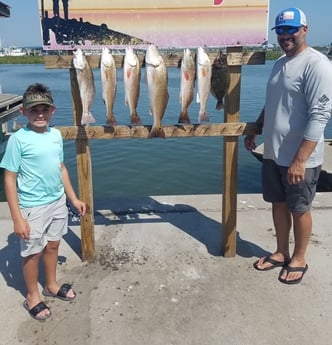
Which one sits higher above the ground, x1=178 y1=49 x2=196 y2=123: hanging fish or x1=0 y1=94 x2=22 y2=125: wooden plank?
x1=178 y1=49 x2=196 y2=123: hanging fish

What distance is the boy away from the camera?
2.70 m

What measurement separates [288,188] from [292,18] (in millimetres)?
1300

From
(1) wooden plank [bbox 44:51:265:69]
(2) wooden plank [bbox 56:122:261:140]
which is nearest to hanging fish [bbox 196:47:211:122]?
(1) wooden plank [bbox 44:51:265:69]

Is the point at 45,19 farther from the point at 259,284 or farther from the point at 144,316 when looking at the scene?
the point at 259,284

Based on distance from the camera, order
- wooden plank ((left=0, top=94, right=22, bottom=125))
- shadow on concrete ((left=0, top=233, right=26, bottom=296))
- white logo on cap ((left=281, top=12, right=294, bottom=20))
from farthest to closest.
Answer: wooden plank ((left=0, top=94, right=22, bottom=125)), shadow on concrete ((left=0, top=233, right=26, bottom=296)), white logo on cap ((left=281, top=12, right=294, bottom=20))

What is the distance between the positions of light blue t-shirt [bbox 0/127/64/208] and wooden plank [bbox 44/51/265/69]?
692mm

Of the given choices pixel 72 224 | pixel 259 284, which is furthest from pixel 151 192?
pixel 259 284

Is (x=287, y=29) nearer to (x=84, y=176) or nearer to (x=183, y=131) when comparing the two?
(x=183, y=131)

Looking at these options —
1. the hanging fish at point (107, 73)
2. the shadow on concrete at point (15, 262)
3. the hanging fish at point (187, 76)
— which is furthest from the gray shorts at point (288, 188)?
the shadow on concrete at point (15, 262)

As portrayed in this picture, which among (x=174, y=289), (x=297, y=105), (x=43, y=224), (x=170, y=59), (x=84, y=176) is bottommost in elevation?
(x=174, y=289)

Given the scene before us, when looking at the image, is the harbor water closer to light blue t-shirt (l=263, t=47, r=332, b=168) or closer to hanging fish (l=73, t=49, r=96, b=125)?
hanging fish (l=73, t=49, r=96, b=125)

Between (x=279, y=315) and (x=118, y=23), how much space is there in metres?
2.66

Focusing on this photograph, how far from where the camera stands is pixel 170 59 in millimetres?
3330

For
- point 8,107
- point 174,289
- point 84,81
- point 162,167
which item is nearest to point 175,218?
point 174,289
